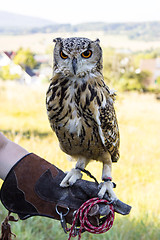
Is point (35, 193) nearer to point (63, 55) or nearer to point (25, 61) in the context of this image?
point (63, 55)

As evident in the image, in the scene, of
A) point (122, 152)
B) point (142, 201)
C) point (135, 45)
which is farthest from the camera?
point (135, 45)

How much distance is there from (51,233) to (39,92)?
20.3 ft

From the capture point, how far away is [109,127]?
107 cm

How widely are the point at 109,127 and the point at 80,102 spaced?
17 cm

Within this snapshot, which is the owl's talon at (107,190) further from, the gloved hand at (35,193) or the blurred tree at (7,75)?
the blurred tree at (7,75)

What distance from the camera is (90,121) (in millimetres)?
1006

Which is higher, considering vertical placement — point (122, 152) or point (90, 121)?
point (90, 121)

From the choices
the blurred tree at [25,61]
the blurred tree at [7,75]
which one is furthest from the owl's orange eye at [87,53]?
the blurred tree at [7,75]

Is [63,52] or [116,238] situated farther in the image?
[116,238]

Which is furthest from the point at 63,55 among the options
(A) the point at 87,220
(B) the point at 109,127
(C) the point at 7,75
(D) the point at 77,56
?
(C) the point at 7,75

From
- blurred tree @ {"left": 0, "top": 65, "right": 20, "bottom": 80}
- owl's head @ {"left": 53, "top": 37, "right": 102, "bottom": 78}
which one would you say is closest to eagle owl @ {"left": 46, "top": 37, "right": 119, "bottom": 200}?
owl's head @ {"left": 53, "top": 37, "right": 102, "bottom": 78}

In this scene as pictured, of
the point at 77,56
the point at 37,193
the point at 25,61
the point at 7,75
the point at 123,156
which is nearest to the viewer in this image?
the point at 77,56

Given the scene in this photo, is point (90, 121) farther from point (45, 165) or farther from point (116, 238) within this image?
point (116, 238)

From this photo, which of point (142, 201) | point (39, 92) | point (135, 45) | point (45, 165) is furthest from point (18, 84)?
point (45, 165)
